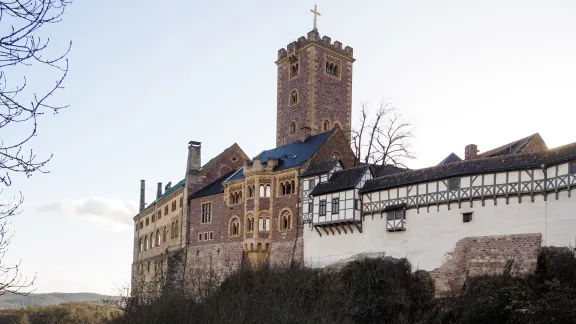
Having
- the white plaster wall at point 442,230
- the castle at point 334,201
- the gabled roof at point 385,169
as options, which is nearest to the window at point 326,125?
the castle at point 334,201

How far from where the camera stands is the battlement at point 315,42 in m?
48.6

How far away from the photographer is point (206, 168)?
1843 inches

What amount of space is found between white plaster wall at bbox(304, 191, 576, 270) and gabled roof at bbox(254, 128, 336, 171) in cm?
448

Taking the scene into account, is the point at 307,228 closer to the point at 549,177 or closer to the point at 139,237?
the point at 549,177

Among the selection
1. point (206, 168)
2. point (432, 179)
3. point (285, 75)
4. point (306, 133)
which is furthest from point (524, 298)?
point (285, 75)

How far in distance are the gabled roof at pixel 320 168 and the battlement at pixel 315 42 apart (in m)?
14.4

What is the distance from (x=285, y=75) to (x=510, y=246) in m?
28.0

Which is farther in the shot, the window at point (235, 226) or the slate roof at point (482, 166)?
the window at point (235, 226)

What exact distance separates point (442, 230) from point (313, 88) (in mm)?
20845

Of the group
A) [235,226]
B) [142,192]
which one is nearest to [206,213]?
[235,226]

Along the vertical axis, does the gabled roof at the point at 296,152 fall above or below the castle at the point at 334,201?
above

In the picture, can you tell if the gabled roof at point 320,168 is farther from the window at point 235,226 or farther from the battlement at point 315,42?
the battlement at point 315,42

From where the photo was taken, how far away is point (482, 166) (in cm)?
2823

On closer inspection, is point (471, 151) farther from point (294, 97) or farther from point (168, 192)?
point (168, 192)
